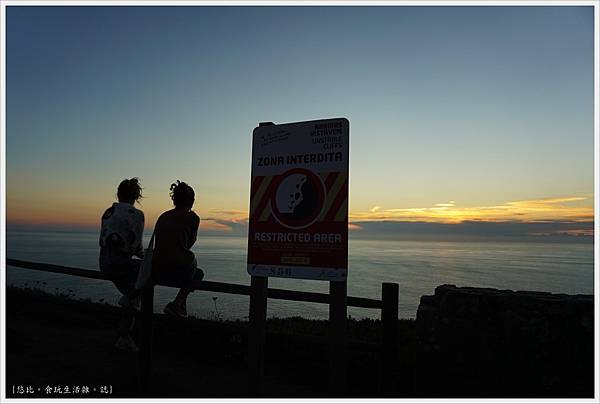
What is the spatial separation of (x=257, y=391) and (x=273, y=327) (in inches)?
185

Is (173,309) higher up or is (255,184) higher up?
(255,184)

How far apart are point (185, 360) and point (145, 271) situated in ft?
6.31

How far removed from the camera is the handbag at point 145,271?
541cm

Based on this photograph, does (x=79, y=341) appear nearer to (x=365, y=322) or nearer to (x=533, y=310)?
(x=365, y=322)

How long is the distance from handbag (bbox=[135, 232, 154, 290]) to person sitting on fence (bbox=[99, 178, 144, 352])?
1.61 feet

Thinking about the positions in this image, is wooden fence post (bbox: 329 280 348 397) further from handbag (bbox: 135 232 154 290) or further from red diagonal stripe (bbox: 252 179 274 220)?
handbag (bbox: 135 232 154 290)

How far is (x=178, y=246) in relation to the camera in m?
5.64

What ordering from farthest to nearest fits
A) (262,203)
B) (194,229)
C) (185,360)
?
(185,360)
(194,229)
(262,203)

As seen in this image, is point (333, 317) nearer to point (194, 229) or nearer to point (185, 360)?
point (194, 229)

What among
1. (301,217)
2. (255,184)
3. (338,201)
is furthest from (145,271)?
(338,201)

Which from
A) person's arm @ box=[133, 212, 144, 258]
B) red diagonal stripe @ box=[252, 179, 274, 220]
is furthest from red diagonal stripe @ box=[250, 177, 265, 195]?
person's arm @ box=[133, 212, 144, 258]

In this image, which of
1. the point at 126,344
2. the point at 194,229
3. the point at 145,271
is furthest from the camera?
the point at 126,344

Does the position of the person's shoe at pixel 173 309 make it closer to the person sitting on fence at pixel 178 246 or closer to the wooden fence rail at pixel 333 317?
the person sitting on fence at pixel 178 246

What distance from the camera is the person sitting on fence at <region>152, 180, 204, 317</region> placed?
555cm
